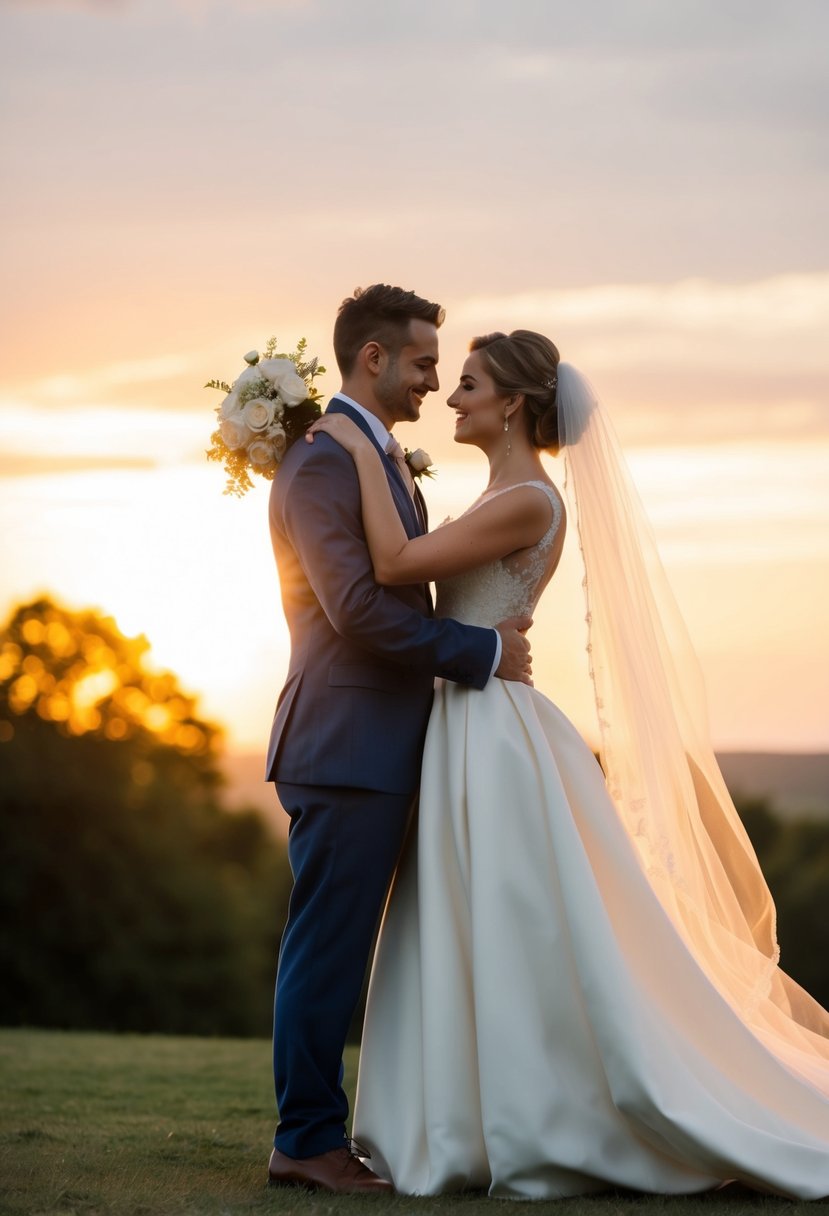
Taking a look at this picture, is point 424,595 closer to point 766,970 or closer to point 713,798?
point 713,798

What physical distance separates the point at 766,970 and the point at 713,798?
0.68 metres

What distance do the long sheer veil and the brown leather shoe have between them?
57.8 inches

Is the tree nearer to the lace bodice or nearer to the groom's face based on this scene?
the lace bodice

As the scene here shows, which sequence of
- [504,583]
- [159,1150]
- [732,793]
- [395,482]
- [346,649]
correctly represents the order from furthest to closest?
[732,793]
[159,1150]
[504,583]
[395,482]
[346,649]

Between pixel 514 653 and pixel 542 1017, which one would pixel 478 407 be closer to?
pixel 514 653

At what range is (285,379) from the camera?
5.45m

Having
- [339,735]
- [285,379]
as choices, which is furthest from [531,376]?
[339,735]

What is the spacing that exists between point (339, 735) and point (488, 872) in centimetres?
70

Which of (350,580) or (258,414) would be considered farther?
(258,414)

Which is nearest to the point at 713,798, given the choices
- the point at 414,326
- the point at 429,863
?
the point at 429,863

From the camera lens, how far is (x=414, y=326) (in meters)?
5.38

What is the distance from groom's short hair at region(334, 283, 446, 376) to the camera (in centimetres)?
538

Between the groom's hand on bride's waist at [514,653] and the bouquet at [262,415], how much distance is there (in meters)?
1.06

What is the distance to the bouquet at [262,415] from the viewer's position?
5403 mm
